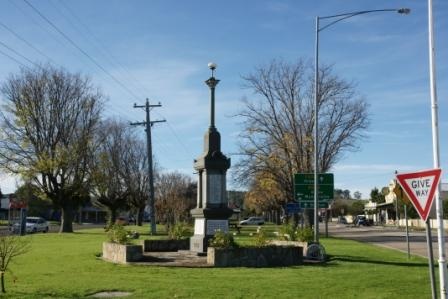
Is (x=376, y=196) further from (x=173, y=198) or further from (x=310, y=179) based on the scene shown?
(x=310, y=179)

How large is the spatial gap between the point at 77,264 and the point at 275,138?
99.4 ft

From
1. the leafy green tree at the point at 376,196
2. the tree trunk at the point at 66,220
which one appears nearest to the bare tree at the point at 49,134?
the tree trunk at the point at 66,220

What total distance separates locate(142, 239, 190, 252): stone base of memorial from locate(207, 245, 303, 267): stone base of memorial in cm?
682

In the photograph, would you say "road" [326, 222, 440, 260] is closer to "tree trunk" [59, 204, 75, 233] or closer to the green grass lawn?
the green grass lawn

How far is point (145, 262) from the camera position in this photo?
19.2m

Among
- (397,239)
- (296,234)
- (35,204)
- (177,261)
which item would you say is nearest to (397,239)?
(397,239)

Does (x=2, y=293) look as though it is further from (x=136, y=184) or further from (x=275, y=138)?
(x=136, y=184)

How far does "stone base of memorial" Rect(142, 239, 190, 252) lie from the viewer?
25266 mm

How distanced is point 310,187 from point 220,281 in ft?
42.3

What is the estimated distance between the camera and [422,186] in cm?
906

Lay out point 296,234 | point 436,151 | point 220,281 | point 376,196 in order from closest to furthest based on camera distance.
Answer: point 436,151 → point 220,281 → point 296,234 → point 376,196

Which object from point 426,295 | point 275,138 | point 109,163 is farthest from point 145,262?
point 109,163

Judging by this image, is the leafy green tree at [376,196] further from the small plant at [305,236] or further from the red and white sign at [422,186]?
the red and white sign at [422,186]

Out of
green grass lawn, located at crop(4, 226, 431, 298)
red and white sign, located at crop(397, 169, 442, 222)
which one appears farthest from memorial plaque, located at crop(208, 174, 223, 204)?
red and white sign, located at crop(397, 169, 442, 222)
